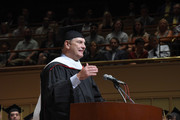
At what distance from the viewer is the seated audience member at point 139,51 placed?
8.15 meters

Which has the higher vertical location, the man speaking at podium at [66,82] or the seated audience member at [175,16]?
the seated audience member at [175,16]

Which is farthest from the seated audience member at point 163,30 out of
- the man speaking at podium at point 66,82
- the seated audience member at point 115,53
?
the man speaking at podium at point 66,82

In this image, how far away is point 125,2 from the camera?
1406 cm

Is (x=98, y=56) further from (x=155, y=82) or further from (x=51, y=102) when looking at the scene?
(x=51, y=102)

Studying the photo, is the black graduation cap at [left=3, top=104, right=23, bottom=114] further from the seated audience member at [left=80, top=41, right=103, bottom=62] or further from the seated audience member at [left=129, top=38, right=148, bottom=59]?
the seated audience member at [left=129, top=38, right=148, bottom=59]

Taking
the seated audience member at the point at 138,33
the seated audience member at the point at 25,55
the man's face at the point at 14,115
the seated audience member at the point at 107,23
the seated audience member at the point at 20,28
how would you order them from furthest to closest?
the seated audience member at the point at 20,28 < the seated audience member at the point at 107,23 < the seated audience member at the point at 25,55 < the seated audience member at the point at 138,33 < the man's face at the point at 14,115

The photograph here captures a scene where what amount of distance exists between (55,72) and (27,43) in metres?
6.13

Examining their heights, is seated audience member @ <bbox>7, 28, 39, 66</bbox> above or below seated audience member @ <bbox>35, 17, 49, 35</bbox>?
below

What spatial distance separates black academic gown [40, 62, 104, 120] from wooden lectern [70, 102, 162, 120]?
0.52m

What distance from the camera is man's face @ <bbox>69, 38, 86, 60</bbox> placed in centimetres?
439

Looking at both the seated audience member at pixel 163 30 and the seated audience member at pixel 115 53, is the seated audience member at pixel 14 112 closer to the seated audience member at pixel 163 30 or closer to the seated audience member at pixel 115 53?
the seated audience member at pixel 115 53

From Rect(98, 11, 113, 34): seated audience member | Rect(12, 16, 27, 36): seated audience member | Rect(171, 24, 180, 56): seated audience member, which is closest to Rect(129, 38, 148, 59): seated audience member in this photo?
Rect(171, 24, 180, 56): seated audience member

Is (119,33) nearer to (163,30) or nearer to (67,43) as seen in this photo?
(163,30)

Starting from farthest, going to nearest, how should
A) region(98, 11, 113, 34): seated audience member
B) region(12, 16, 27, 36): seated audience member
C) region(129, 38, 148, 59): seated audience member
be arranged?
region(12, 16, 27, 36): seated audience member → region(98, 11, 113, 34): seated audience member → region(129, 38, 148, 59): seated audience member
